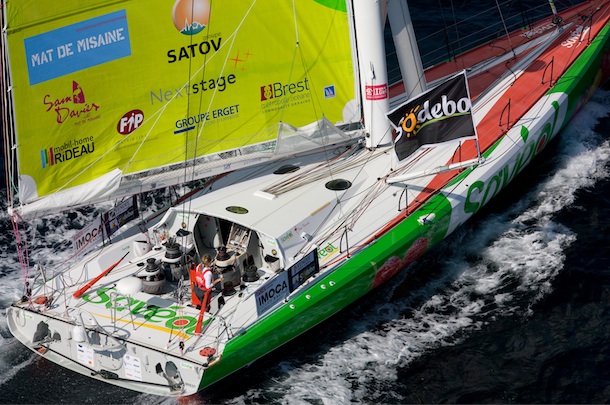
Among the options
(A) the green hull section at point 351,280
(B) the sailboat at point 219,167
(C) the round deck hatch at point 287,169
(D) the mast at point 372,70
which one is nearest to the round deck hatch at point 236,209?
(B) the sailboat at point 219,167

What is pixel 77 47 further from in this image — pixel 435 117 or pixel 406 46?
pixel 406 46

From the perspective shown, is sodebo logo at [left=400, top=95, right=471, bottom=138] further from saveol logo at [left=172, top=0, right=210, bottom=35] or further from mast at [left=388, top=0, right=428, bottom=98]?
saveol logo at [left=172, top=0, right=210, bottom=35]

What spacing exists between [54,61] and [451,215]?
823 centimetres

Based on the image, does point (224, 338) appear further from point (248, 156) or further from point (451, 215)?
point (451, 215)

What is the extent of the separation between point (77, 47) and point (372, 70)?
19.8 feet

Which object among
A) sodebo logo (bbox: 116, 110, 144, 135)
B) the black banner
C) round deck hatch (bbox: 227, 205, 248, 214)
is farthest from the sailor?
the black banner

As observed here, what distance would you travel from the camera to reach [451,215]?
754 inches

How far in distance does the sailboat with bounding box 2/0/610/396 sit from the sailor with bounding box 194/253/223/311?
1.6 inches

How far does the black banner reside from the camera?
17578mm

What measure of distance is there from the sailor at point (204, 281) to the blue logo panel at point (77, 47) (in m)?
3.95

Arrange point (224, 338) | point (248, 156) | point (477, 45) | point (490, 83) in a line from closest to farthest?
point (224, 338)
point (248, 156)
point (490, 83)
point (477, 45)

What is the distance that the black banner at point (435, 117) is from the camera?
17.6 meters

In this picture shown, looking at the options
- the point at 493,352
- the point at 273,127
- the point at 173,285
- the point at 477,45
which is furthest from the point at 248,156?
the point at 477,45

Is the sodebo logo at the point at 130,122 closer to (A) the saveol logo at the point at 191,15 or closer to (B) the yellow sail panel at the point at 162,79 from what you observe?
(B) the yellow sail panel at the point at 162,79
